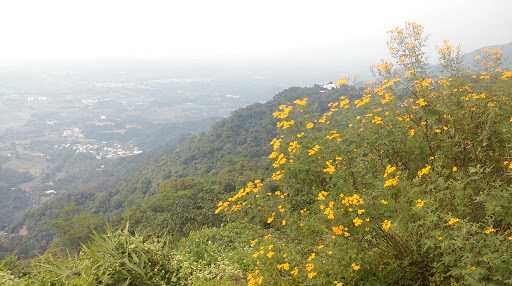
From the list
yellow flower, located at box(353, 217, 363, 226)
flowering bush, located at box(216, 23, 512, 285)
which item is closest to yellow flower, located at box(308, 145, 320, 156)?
flowering bush, located at box(216, 23, 512, 285)

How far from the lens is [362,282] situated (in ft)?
7.20

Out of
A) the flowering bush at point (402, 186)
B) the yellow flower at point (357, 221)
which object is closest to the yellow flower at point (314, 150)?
the flowering bush at point (402, 186)

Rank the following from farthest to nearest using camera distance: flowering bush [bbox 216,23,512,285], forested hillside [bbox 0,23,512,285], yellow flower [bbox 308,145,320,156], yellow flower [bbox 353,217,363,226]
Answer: yellow flower [bbox 308,145,320,156], yellow flower [bbox 353,217,363,226], forested hillside [bbox 0,23,512,285], flowering bush [bbox 216,23,512,285]

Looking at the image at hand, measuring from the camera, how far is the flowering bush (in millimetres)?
1777

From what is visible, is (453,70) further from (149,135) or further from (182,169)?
(149,135)

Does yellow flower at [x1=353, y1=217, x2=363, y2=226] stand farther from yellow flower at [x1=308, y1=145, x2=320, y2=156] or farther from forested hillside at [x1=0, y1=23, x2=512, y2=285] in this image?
yellow flower at [x1=308, y1=145, x2=320, y2=156]

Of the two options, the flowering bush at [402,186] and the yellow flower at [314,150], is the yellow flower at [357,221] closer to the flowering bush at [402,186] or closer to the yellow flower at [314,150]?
the flowering bush at [402,186]

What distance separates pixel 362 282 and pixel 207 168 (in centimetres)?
4151

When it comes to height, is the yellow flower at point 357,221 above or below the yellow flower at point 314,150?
below

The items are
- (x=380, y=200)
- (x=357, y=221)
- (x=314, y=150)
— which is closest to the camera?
(x=357, y=221)

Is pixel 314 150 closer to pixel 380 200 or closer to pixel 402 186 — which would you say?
pixel 380 200

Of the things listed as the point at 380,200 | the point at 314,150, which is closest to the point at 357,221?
the point at 380,200

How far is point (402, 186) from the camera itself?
6.90 ft

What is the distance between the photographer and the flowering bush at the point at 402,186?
70.0 inches
